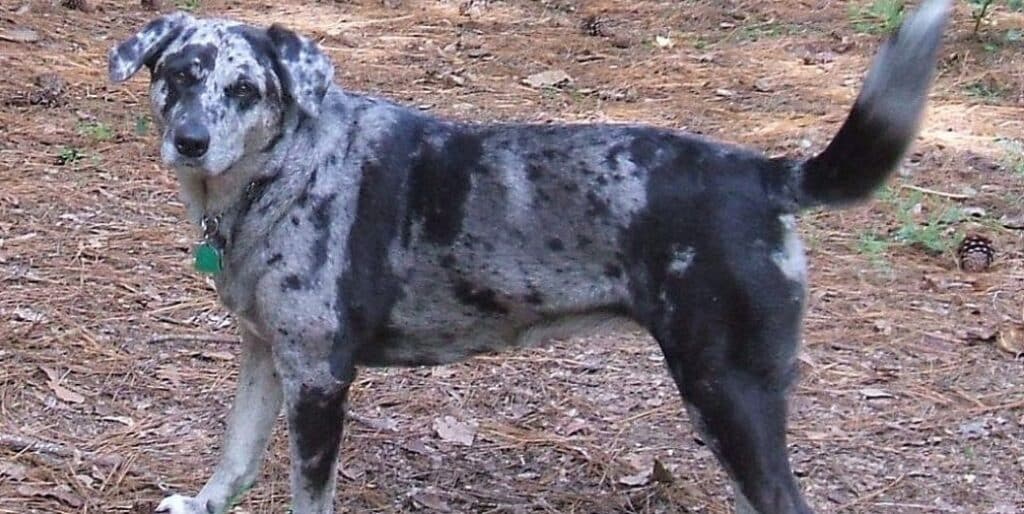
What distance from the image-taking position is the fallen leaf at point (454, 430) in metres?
4.29

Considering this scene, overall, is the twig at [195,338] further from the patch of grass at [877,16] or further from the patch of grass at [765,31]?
the patch of grass at [877,16]

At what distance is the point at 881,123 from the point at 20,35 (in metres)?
5.64

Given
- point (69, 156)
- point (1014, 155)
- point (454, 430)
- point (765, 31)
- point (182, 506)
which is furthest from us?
point (765, 31)

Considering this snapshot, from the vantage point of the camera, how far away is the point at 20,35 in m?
7.65

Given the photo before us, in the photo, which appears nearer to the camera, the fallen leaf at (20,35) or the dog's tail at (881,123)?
the dog's tail at (881,123)

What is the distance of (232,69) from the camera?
10.7 ft

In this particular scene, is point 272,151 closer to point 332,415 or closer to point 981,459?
point 332,415

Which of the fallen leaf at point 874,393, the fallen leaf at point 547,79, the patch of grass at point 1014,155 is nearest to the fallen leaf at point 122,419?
the fallen leaf at point 874,393

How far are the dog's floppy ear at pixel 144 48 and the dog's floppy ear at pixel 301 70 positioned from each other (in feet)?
0.74

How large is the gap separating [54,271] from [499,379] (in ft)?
5.37

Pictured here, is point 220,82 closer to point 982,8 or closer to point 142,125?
point 142,125

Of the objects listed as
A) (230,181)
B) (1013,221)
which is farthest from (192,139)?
(1013,221)

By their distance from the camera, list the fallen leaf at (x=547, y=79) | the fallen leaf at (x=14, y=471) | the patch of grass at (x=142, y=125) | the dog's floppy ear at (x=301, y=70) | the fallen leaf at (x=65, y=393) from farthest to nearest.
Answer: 1. the fallen leaf at (x=547, y=79)
2. the patch of grass at (x=142, y=125)
3. the fallen leaf at (x=65, y=393)
4. the fallen leaf at (x=14, y=471)
5. the dog's floppy ear at (x=301, y=70)

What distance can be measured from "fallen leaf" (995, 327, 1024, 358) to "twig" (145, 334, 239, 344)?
2.52 m
